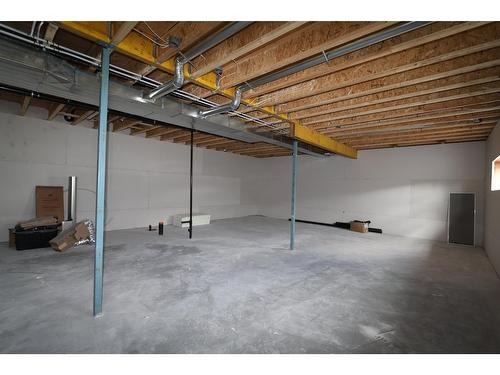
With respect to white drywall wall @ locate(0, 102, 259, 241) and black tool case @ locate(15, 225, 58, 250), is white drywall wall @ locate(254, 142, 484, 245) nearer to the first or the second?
white drywall wall @ locate(0, 102, 259, 241)

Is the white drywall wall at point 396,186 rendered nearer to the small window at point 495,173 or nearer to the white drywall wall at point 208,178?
the white drywall wall at point 208,178

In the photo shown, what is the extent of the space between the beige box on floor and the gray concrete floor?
233 cm

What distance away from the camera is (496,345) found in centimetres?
184

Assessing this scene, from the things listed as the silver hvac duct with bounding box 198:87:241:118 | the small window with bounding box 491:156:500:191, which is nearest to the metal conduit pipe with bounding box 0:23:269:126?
the silver hvac duct with bounding box 198:87:241:118

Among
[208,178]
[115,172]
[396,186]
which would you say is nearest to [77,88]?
[115,172]

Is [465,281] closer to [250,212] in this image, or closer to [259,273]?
[259,273]

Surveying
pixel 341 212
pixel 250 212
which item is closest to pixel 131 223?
pixel 250 212

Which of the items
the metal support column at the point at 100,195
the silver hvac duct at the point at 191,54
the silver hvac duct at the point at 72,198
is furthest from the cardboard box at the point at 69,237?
the silver hvac duct at the point at 191,54

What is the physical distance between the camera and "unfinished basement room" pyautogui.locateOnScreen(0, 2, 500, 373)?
1.94 meters

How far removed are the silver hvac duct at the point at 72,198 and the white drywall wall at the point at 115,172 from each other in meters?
0.33

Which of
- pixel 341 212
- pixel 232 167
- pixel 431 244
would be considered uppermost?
pixel 232 167

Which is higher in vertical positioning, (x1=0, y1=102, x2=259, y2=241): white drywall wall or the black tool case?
(x1=0, y1=102, x2=259, y2=241): white drywall wall

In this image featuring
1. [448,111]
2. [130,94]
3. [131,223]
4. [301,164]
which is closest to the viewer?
[130,94]
